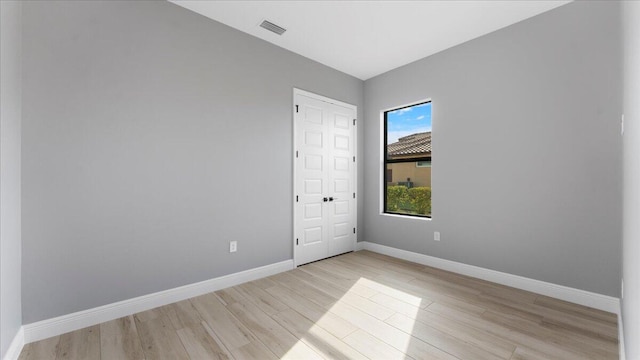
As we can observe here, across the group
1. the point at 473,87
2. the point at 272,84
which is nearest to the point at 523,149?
the point at 473,87

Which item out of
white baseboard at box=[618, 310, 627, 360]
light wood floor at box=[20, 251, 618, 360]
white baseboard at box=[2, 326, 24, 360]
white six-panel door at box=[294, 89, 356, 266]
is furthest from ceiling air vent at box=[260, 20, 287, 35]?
white baseboard at box=[618, 310, 627, 360]

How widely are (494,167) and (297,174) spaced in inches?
96.3

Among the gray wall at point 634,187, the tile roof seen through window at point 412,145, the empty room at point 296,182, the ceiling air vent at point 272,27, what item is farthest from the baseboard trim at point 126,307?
the gray wall at point 634,187

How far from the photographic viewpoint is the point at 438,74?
3592 mm

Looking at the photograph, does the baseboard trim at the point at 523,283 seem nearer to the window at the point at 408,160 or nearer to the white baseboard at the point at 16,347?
the window at the point at 408,160

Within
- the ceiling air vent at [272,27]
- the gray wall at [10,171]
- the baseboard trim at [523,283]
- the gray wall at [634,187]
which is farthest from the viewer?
the ceiling air vent at [272,27]

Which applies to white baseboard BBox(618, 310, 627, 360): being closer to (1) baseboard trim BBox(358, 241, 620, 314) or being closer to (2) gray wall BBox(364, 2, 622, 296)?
(1) baseboard trim BBox(358, 241, 620, 314)

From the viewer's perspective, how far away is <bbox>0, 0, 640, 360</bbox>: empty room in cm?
193

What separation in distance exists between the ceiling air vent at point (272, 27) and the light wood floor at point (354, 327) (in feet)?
9.79

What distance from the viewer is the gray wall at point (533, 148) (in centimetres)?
242

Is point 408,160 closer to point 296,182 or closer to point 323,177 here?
point 323,177

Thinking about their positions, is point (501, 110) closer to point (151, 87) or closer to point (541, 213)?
point (541, 213)

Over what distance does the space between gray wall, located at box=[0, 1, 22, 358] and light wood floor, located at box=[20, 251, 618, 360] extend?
37 centimetres

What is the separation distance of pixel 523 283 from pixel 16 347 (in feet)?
14.5
